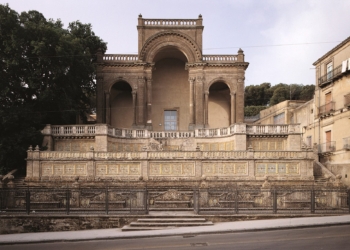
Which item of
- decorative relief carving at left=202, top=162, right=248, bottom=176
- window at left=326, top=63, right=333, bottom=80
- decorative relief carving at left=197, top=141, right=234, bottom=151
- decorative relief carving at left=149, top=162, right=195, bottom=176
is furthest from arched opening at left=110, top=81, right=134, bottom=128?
window at left=326, top=63, right=333, bottom=80

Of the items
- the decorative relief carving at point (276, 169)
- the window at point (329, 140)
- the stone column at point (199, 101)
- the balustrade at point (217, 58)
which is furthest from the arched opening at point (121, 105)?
the window at point (329, 140)

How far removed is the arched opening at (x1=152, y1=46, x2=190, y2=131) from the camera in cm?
3678

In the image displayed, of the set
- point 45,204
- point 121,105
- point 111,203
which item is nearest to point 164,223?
point 111,203

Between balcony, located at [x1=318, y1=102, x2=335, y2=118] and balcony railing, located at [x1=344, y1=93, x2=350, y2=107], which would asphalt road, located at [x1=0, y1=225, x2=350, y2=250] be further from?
balcony, located at [x1=318, y1=102, x2=335, y2=118]

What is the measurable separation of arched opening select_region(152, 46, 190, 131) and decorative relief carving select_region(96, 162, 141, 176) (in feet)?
47.2

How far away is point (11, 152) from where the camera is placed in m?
24.0

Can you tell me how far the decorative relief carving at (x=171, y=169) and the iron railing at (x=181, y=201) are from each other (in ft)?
20.3

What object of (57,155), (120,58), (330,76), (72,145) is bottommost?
(57,155)

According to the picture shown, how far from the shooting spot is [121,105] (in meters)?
37.0

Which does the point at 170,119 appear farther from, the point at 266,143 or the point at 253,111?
the point at 253,111

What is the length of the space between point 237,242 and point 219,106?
28073 mm

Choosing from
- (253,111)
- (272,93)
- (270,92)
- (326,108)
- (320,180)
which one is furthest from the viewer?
(270,92)

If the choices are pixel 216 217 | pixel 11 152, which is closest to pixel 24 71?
pixel 11 152

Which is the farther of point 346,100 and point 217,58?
point 217,58
